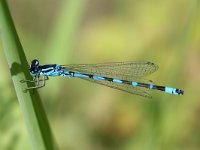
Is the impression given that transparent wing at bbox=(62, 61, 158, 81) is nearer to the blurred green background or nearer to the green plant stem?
the blurred green background

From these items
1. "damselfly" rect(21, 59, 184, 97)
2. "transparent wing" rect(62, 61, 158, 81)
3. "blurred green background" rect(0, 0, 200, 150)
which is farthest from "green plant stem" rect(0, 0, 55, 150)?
"transparent wing" rect(62, 61, 158, 81)

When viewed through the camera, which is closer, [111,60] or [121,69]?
[121,69]

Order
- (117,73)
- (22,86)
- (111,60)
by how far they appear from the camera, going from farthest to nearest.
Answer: (111,60)
(117,73)
(22,86)

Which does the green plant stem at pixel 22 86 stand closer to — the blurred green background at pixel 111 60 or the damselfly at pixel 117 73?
the blurred green background at pixel 111 60

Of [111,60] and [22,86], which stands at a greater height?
[22,86]

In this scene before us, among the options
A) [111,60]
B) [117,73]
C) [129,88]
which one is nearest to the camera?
[129,88]

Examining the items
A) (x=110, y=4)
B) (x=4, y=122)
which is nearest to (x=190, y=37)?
(x=4, y=122)

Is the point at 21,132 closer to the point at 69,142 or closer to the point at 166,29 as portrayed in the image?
the point at 69,142

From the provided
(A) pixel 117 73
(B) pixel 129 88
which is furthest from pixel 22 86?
(A) pixel 117 73

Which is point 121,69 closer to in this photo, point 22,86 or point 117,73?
point 117,73
